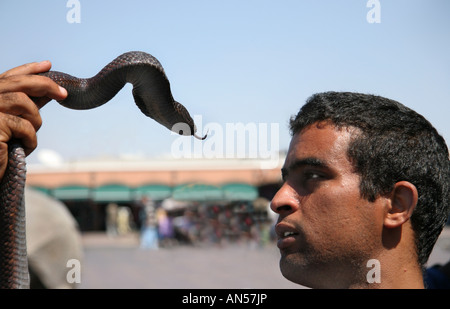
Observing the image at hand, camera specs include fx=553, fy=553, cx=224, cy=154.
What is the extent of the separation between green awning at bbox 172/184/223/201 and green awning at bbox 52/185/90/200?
4.69 m

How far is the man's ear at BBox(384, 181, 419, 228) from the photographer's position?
6.39 feet

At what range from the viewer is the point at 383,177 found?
196cm

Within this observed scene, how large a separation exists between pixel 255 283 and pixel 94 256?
27.7ft

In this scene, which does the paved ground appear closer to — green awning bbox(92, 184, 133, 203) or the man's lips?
the man's lips

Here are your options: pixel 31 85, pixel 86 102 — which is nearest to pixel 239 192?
pixel 86 102

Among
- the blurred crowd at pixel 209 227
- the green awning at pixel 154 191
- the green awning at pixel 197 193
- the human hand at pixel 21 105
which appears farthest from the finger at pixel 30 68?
the green awning at pixel 154 191

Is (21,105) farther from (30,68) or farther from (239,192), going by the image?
(239,192)

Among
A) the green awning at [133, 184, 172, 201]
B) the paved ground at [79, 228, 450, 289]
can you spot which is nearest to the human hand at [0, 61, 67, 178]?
the paved ground at [79, 228, 450, 289]

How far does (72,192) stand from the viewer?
29.0m

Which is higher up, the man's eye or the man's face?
the man's eye

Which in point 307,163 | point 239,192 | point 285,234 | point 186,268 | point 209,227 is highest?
point 307,163

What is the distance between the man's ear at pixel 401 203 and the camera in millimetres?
1948

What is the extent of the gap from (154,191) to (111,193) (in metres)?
2.32

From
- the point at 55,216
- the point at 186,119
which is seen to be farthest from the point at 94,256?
the point at 186,119
